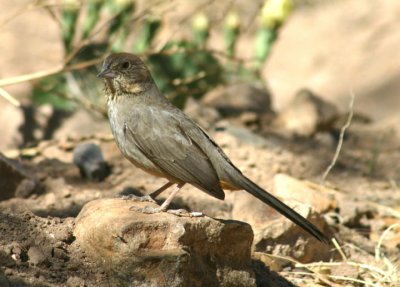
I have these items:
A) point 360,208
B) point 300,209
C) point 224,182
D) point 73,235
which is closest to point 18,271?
point 73,235

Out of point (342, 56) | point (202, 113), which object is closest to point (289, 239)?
point (202, 113)

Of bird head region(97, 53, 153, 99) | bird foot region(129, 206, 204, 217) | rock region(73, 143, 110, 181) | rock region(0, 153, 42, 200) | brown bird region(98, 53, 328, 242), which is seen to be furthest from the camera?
rock region(73, 143, 110, 181)

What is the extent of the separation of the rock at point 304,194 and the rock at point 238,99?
2010 millimetres

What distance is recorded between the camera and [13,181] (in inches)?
210

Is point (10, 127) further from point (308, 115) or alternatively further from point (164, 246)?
point (164, 246)

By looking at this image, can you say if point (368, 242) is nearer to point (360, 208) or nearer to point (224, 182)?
point (360, 208)

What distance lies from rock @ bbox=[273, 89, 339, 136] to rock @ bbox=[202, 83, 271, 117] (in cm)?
38


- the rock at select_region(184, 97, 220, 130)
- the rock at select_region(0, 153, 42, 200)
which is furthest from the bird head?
the rock at select_region(184, 97, 220, 130)

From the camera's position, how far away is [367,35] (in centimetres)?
1046

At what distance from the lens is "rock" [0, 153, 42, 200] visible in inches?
207

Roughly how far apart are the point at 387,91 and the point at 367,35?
6.15 feet

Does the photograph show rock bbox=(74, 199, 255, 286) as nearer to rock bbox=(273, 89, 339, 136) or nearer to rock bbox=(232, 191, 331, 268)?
rock bbox=(232, 191, 331, 268)

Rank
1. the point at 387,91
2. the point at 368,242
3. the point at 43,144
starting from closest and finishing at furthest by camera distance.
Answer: the point at 368,242
the point at 43,144
the point at 387,91

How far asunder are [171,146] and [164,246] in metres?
0.91
